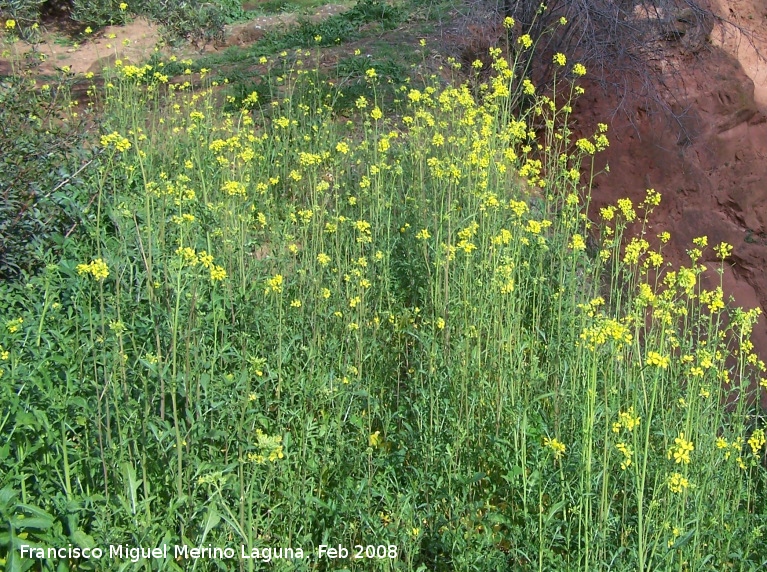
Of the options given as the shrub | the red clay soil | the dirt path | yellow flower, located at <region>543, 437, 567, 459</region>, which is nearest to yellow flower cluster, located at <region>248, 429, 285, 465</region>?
yellow flower, located at <region>543, 437, 567, 459</region>

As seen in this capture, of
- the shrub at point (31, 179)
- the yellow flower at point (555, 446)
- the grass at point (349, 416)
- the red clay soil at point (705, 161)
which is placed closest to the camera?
the grass at point (349, 416)

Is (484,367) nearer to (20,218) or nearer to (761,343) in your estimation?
(20,218)

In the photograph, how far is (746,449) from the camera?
4695 mm

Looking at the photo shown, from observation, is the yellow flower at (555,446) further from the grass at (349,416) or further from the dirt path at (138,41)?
the dirt path at (138,41)

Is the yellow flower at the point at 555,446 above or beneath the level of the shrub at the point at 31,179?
beneath

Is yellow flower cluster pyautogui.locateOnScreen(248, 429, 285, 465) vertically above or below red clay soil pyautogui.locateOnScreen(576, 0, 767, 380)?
above

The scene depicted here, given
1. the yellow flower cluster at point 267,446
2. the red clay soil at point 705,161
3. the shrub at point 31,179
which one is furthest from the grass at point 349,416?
the red clay soil at point 705,161

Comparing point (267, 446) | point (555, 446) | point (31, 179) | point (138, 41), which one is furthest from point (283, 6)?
point (267, 446)

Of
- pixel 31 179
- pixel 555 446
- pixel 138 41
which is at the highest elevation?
pixel 31 179

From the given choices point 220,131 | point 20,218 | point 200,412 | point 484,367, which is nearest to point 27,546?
point 200,412

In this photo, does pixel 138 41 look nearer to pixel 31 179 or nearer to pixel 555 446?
pixel 31 179

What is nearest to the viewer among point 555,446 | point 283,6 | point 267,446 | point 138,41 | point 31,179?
point 267,446

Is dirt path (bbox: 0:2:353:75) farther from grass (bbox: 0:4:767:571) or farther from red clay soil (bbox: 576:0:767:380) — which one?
grass (bbox: 0:4:767:571)

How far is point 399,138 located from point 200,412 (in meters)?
4.14
